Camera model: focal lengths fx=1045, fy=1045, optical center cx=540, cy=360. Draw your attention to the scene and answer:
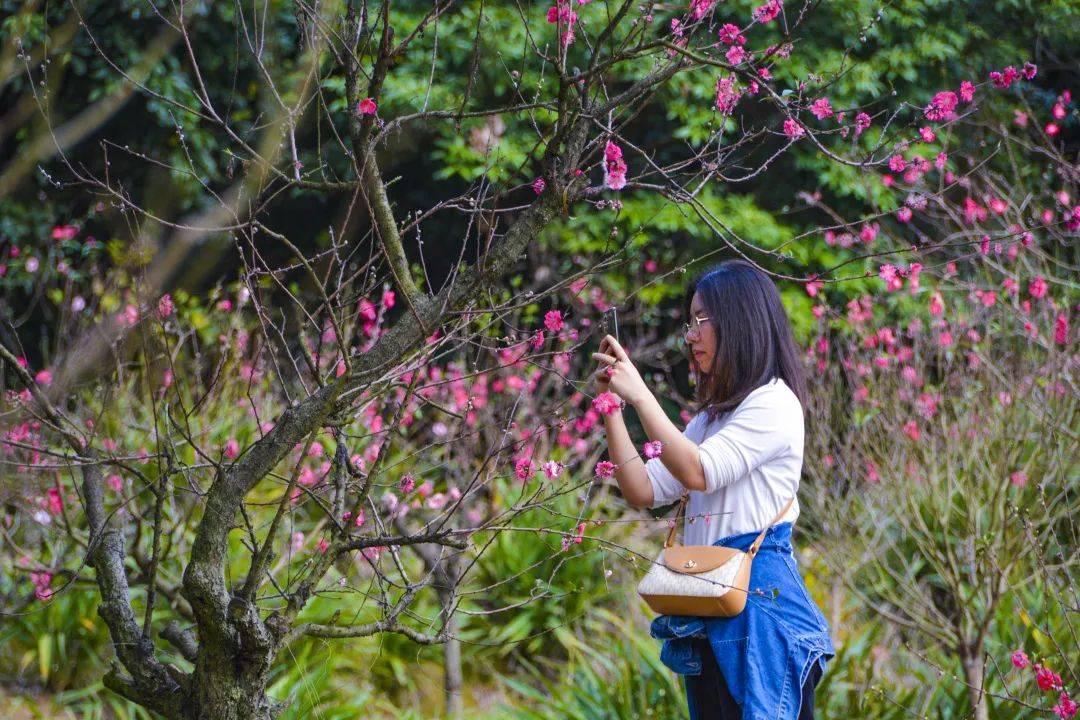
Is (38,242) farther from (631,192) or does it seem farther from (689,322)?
(689,322)

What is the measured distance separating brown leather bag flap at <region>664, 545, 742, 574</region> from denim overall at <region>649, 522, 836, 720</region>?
64mm

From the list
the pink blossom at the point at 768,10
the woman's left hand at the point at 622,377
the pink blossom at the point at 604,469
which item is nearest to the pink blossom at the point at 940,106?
the pink blossom at the point at 768,10

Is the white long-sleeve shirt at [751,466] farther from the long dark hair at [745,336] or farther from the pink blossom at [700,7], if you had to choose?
the pink blossom at [700,7]

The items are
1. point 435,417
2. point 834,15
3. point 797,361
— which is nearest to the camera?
point 797,361

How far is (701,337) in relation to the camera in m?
2.35

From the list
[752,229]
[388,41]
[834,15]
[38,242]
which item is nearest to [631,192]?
[752,229]

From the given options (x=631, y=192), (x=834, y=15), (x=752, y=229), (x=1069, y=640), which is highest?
(x=834, y=15)

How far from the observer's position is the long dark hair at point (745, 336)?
7.55 ft

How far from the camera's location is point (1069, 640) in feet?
13.3

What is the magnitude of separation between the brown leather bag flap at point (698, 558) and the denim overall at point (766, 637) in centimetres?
6

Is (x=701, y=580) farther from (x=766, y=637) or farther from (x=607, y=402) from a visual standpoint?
(x=607, y=402)

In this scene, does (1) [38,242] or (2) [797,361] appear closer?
(2) [797,361]

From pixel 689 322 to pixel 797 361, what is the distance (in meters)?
0.27

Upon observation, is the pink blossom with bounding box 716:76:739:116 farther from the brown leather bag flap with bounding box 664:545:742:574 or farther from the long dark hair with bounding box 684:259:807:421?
the brown leather bag flap with bounding box 664:545:742:574
